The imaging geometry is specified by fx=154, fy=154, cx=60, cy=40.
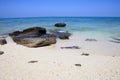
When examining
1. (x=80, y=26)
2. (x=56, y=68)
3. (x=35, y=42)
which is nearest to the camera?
(x=56, y=68)

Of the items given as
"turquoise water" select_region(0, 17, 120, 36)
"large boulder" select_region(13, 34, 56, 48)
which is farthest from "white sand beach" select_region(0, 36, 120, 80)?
"turquoise water" select_region(0, 17, 120, 36)

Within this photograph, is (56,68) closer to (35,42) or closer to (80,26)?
(35,42)

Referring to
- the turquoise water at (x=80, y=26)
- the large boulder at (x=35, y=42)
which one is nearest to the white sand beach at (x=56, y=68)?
the large boulder at (x=35, y=42)

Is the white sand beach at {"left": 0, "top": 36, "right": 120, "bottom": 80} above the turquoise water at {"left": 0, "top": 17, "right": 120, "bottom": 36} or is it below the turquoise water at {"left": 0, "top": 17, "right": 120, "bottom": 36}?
above

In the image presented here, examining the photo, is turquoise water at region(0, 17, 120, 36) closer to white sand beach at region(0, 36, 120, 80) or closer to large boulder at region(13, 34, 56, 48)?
large boulder at region(13, 34, 56, 48)

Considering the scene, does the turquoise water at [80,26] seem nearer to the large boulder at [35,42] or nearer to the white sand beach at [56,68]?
the large boulder at [35,42]

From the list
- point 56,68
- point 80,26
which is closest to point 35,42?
point 56,68

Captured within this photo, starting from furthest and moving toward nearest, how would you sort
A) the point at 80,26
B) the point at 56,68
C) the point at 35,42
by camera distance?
the point at 80,26
the point at 35,42
the point at 56,68

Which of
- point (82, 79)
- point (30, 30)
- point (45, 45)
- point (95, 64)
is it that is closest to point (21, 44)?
point (45, 45)

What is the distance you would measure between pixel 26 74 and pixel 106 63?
3.64 metres

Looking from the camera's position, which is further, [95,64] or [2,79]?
[95,64]

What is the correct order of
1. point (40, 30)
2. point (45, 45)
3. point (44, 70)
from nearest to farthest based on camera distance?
1. point (44, 70)
2. point (45, 45)
3. point (40, 30)

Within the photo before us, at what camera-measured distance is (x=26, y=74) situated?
595cm

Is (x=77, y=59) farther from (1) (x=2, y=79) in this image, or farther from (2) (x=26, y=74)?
(1) (x=2, y=79)
